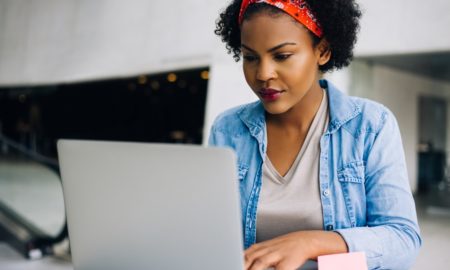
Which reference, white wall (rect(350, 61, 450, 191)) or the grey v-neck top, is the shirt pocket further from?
white wall (rect(350, 61, 450, 191))

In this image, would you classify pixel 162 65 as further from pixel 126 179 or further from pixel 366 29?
pixel 126 179

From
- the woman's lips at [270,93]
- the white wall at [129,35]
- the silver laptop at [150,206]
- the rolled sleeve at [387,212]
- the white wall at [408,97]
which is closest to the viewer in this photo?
the silver laptop at [150,206]

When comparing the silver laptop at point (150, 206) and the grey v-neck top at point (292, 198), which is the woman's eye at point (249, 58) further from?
the silver laptop at point (150, 206)

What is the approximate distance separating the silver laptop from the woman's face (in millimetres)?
444

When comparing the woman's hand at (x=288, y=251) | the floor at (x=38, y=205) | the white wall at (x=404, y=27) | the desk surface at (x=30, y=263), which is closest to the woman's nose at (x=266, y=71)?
the woman's hand at (x=288, y=251)

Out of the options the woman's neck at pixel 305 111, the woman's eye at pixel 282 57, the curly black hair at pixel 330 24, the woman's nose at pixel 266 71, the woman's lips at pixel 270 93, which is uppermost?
the curly black hair at pixel 330 24

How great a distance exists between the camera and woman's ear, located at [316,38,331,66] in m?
1.22

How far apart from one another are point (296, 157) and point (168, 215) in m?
0.55

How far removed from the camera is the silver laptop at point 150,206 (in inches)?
28.2

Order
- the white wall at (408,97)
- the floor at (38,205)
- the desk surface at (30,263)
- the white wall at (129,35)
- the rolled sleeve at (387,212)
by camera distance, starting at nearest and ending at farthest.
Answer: the rolled sleeve at (387,212), the white wall at (129,35), the desk surface at (30,263), the floor at (38,205), the white wall at (408,97)

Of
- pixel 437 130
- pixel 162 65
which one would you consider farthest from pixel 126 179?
pixel 437 130

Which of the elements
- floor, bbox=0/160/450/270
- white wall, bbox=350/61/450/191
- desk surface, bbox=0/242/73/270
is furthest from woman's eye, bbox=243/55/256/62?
white wall, bbox=350/61/450/191

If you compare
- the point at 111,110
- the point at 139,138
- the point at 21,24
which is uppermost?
the point at 21,24

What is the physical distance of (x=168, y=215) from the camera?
0.78 m
